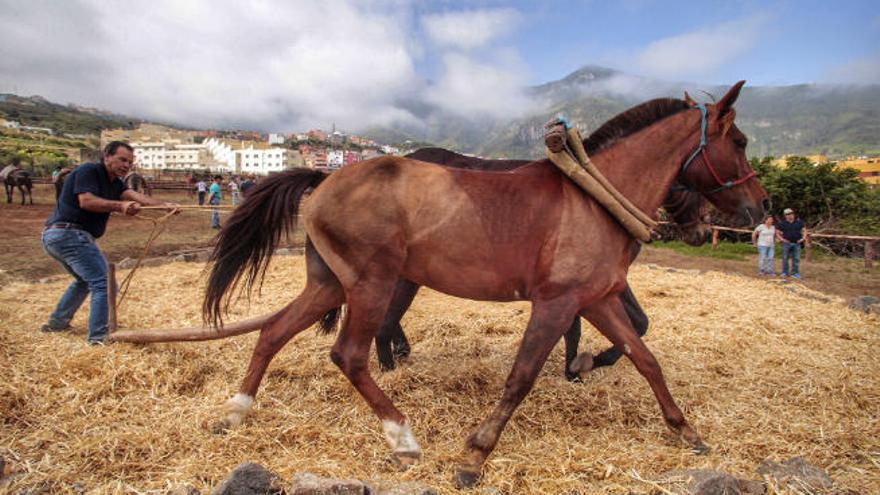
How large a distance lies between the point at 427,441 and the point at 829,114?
256 metres

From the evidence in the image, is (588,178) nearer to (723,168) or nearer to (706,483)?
(723,168)

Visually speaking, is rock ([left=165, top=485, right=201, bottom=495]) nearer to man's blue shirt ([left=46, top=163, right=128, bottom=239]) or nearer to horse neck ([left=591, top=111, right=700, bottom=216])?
horse neck ([left=591, top=111, right=700, bottom=216])

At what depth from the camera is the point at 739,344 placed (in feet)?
16.7

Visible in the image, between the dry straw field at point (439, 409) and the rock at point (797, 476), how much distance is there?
202 millimetres

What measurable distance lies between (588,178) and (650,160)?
1.88 feet

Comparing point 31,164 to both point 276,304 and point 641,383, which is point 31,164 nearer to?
point 276,304

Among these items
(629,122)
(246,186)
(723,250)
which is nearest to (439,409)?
(629,122)

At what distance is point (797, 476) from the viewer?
2.48 metres

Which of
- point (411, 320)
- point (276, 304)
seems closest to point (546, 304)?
point (411, 320)

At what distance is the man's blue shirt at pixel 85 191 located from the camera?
4.18 meters

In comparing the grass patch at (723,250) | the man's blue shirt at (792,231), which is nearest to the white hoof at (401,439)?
the man's blue shirt at (792,231)

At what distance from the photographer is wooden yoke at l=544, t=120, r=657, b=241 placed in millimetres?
2773

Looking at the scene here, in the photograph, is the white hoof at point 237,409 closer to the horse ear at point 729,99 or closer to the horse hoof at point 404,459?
the horse hoof at point 404,459

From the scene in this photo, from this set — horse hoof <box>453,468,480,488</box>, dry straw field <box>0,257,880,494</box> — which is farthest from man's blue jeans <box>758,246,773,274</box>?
horse hoof <box>453,468,480,488</box>
